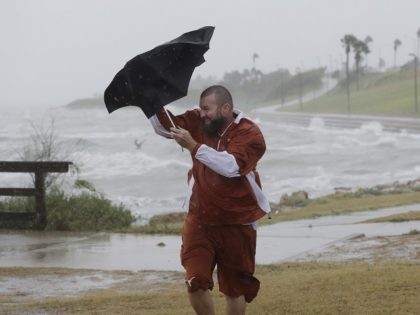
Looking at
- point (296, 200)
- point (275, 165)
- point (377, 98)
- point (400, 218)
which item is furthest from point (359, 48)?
point (400, 218)

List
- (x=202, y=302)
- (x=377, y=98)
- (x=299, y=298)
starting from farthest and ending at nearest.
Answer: (x=377, y=98), (x=299, y=298), (x=202, y=302)

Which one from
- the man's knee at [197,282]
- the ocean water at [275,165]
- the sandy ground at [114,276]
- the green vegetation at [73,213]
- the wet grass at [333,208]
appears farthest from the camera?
the ocean water at [275,165]

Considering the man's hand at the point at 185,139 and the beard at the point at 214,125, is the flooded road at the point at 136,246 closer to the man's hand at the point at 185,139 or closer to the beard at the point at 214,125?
the beard at the point at 214,125

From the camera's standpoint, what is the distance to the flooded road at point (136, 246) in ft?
31.2

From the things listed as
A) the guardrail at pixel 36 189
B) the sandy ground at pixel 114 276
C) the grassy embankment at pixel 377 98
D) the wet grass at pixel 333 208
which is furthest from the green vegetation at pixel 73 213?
the grassy embankment at pixel 377 98

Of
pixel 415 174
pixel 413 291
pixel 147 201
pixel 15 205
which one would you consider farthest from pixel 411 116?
pixel 413 291

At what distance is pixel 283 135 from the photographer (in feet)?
243

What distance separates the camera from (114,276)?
859cm

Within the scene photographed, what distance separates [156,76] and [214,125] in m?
0.47

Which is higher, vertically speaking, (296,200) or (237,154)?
(237,154)

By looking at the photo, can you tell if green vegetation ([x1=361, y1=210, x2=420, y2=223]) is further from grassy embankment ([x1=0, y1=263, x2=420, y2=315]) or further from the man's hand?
the man's hand

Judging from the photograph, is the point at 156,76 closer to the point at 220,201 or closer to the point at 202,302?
the point at 220,201

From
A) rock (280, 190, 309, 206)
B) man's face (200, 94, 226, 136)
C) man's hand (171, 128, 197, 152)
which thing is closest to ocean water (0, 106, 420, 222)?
rock (280, 190, 309, 206)

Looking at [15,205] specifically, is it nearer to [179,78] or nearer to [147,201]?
[179,78]
